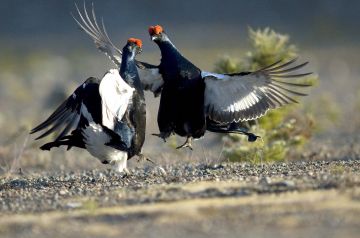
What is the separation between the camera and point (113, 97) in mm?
11617

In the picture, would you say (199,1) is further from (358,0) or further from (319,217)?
(319,217)

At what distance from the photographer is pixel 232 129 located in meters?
12.9

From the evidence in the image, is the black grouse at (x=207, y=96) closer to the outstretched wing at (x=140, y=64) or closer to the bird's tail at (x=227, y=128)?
the bird's tail at (x=227, y=128)

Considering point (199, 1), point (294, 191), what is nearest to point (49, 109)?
point (294, 191)

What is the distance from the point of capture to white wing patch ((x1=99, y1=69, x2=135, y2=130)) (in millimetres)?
11414

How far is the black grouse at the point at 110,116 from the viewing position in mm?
11617

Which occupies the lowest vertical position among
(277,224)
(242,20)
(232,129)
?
(277,224)

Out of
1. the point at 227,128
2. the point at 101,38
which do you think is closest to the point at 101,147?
the point at 227,128

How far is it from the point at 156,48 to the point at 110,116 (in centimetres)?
2927

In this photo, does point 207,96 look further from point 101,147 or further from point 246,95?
point 101,147

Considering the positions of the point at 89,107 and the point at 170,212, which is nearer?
the point at 170,212

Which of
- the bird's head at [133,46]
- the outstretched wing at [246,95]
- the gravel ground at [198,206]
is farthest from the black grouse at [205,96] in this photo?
the gravel ground at [198,206]

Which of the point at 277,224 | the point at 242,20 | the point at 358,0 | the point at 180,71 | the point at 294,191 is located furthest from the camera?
the point at 358,0

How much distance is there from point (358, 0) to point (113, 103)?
4415 centimetres
